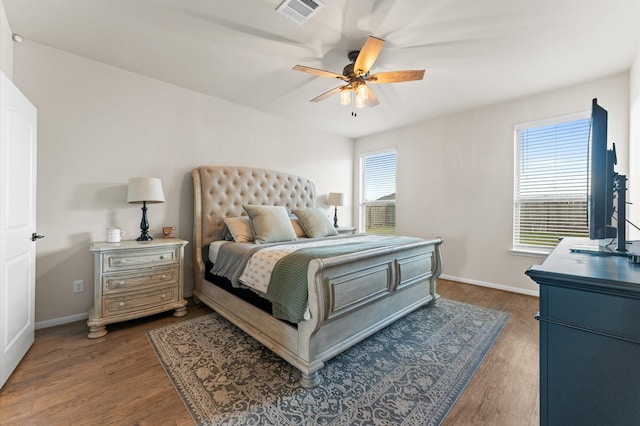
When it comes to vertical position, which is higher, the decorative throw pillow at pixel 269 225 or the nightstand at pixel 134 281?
the decorative throw pillow at pixel 269 225

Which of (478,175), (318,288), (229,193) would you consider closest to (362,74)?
(318,288)

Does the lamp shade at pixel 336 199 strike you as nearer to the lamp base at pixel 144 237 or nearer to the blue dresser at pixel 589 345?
the lamp base at pixel 144 237

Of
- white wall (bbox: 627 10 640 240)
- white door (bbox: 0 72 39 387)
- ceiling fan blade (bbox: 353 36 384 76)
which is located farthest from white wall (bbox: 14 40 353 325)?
white wall (bbox: 627 10 640 240)

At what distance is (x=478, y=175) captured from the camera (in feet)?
12.9

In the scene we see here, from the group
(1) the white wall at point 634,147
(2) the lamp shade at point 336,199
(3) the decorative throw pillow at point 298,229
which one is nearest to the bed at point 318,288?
(3) the decorative throw pillow at point 298,229

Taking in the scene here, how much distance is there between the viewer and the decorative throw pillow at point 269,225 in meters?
2.89

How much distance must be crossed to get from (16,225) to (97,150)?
3.80 feet

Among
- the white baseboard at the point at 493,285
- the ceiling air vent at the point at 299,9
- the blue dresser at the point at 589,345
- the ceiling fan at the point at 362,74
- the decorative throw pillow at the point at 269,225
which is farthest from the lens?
the white baseboard at the point at 493,285

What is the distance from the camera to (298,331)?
180 cm

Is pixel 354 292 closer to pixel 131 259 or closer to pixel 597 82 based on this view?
pixel 131 259

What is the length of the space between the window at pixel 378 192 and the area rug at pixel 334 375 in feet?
9.03

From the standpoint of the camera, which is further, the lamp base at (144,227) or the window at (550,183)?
the window at (550,183)

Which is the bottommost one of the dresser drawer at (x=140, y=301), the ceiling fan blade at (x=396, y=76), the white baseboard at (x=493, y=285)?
the white baseboard at (x=493, y=285)

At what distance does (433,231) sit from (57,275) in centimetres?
487
